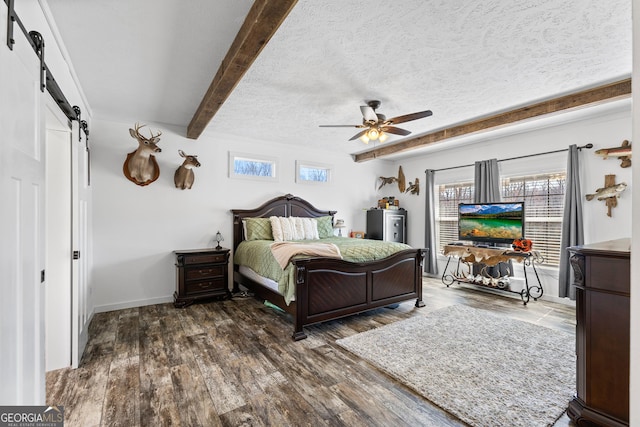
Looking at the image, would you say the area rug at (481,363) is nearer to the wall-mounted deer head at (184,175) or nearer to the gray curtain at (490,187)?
the gray curtain at (490,187)

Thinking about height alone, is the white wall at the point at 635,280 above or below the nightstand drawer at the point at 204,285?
above

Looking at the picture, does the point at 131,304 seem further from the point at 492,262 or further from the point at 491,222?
the point at 491,222

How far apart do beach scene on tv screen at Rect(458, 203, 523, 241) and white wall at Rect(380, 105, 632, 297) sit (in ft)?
2.09

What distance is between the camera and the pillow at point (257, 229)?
469 cm

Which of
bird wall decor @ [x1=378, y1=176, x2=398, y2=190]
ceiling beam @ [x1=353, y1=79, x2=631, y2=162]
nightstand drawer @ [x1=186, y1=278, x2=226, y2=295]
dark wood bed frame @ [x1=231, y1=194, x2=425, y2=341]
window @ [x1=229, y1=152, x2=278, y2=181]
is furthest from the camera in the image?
bird wall decor @ [x1=378, y1=176, x2=398, y2=190]

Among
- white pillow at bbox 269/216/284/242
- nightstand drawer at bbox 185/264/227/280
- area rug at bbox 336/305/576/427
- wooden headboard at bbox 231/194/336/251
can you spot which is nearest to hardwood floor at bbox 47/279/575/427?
area rug at bbox 336/305/576/427

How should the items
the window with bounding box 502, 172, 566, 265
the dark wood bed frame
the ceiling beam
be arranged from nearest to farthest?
the ceiling beam
the dark wood bed frame
the window with bounding box 502, 172, 566, 265

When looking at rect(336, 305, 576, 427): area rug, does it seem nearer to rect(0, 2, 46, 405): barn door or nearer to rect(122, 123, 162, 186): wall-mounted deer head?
rect(0, 2, 46, 405): barn door

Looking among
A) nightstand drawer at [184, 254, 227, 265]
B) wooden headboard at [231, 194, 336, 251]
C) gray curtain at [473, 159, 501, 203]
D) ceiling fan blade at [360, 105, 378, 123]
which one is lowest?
nightstand drawer at [184, 254, 227, 265]

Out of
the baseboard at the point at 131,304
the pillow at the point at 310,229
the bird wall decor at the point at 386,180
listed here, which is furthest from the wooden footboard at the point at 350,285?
the bird wall decor at the point at 386,180

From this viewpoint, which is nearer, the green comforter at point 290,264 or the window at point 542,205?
the green comforter at point 290,264

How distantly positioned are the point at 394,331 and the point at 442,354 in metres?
0.60

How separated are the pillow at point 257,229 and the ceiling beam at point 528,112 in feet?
9.16

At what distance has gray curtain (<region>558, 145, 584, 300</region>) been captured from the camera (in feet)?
13.1
